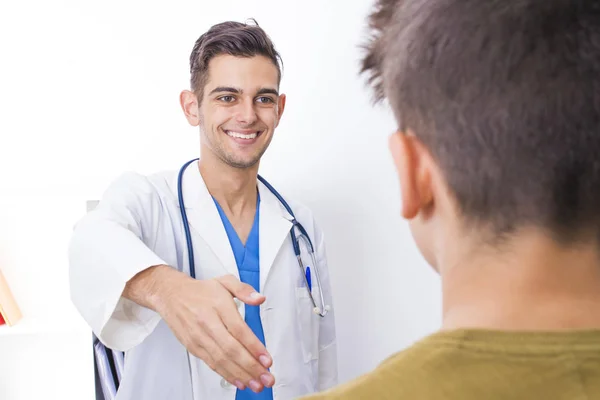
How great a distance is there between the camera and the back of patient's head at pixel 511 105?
38cm

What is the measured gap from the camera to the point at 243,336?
76 centimetres

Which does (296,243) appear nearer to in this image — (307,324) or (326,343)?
(307,324)

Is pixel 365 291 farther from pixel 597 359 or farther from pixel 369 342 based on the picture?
pixel 597 359

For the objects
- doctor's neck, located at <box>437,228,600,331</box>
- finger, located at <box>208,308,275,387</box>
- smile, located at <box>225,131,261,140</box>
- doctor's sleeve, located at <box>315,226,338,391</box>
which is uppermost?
smile, located at <box>225,131,261,140</box>

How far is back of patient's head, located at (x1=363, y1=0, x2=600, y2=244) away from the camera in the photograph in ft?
1.25

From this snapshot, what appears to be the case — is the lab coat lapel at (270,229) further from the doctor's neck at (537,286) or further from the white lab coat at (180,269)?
the doctor's neck at (537,286)

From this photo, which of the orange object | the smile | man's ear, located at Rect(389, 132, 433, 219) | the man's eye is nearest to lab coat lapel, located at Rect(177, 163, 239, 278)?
the smile

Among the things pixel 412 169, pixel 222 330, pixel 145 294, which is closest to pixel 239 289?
pixel 222 330

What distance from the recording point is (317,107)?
162cm

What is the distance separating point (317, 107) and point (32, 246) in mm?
865

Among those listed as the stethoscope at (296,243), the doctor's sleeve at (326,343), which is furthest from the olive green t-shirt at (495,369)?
the doctor's sleeve at (326,343)

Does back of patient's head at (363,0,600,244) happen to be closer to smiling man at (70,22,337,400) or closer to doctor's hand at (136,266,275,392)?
doctor's hand at (136,266,275,392)

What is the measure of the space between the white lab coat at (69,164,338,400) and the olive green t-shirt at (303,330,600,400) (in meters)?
0.57

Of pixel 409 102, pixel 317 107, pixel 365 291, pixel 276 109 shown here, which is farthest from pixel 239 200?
pixel 409 102
